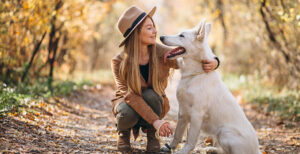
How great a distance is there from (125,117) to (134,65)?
591 millimetres

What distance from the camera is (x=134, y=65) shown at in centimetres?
308

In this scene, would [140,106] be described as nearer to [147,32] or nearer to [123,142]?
[123,142]

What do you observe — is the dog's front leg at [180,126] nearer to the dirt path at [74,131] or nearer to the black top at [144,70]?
the dirt path at [74,131]

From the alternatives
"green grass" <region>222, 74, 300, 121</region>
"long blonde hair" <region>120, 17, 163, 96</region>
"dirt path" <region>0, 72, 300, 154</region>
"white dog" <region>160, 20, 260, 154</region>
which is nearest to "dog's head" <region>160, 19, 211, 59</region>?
"white dog" <region>160, 20, 260, 154</region>

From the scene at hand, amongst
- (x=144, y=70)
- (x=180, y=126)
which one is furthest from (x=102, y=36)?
(x=180, y=126)

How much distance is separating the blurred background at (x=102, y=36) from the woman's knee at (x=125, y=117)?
5.01 ft

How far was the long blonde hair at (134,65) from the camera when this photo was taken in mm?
3076

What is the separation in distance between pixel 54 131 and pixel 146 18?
1.91 metres

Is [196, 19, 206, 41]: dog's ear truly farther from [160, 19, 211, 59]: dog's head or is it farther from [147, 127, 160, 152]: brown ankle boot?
[147, 127, 160, 152]: brown ankle boot

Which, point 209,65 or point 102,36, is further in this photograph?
point 102,36

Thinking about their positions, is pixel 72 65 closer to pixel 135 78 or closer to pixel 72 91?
pixel 72 91

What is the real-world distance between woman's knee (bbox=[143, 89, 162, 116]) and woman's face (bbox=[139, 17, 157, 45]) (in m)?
0.58

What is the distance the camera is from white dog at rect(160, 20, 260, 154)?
2.82 meters

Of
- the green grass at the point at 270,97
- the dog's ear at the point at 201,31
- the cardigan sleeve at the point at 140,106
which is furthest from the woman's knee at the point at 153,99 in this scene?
the green grass at the point at 270,97
